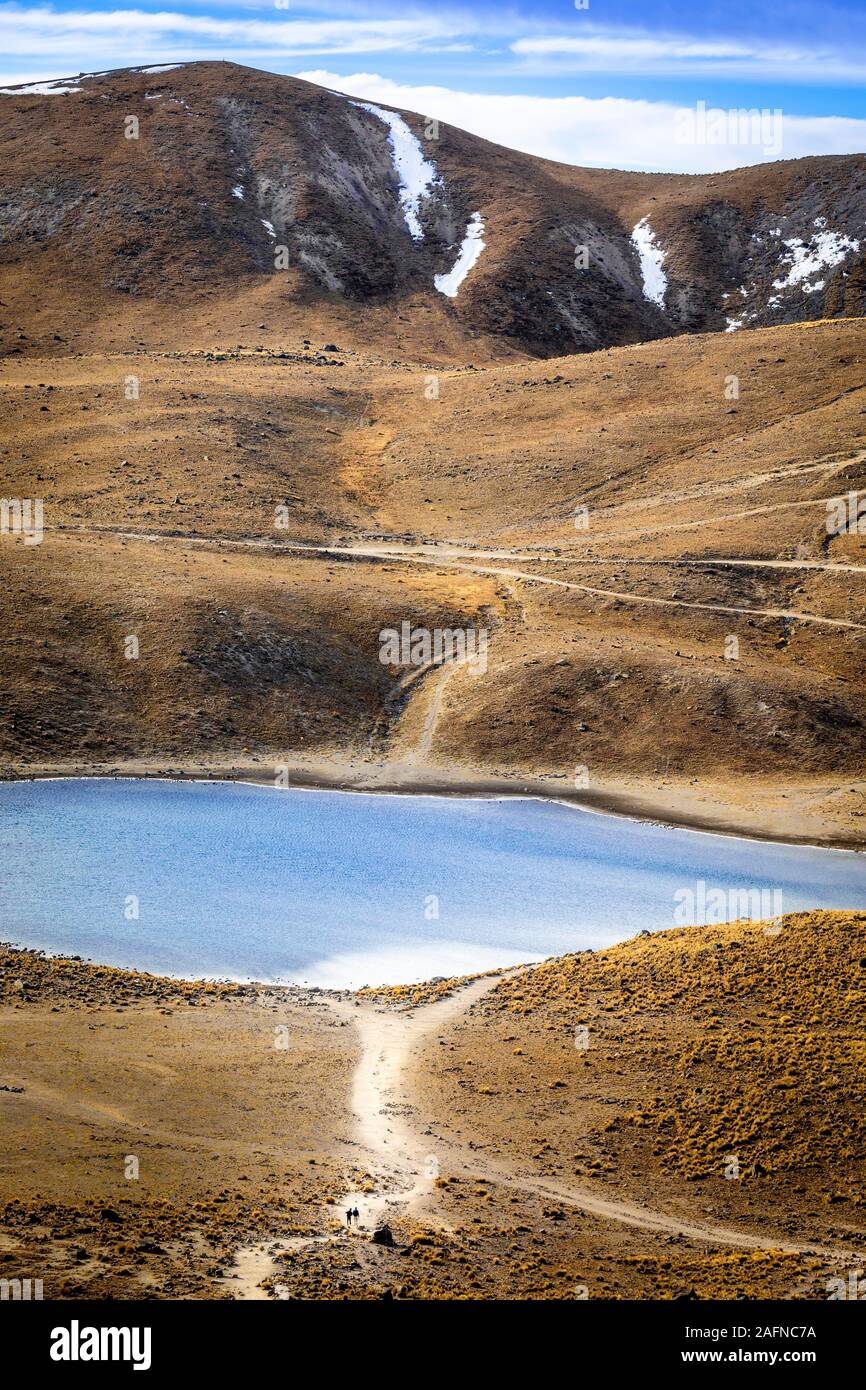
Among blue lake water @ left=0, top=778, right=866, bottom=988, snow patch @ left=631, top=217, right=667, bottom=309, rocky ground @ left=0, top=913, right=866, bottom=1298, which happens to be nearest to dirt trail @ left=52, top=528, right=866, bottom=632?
blue lake water @ left=0, top=778, right=866, bottom=988

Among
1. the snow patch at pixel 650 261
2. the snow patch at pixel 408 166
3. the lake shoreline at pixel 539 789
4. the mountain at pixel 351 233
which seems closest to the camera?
the lake shoreline at pixel 539 789

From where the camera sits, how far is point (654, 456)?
278ft

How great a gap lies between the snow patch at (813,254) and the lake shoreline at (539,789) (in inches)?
3592

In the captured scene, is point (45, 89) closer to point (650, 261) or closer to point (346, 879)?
point (650, 261)

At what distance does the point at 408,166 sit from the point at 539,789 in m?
106

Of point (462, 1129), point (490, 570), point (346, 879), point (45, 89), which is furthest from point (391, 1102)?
point (45, 89)

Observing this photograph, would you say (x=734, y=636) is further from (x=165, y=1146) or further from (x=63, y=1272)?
(x=63, y=1272)

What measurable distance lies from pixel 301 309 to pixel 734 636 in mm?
65420

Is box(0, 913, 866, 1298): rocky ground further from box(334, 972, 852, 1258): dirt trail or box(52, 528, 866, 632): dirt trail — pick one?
box(52, 528, 866, 632): dirt trail

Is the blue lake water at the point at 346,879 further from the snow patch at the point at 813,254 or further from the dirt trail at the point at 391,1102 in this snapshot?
the snow patch at the point at 813,254

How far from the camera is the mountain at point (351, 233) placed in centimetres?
11875

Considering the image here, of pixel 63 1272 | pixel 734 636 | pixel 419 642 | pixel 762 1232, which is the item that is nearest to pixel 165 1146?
pixel 63 1272

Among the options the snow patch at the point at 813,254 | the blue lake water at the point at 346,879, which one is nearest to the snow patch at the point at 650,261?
the snow patch at the point at 813,254
